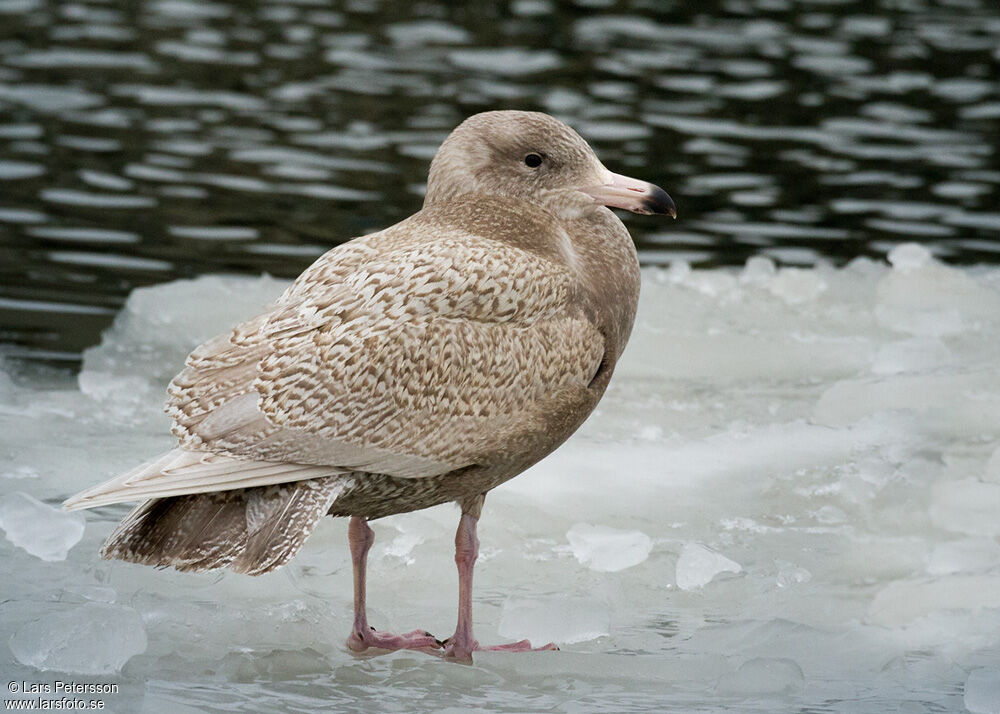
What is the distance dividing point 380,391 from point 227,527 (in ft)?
1.62

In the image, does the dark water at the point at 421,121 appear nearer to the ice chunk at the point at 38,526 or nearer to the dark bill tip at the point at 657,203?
the ice chunk at the point at 38,526

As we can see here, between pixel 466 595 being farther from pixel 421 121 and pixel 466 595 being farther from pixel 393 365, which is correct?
pixel 421 121

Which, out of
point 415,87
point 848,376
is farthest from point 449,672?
point 415,87

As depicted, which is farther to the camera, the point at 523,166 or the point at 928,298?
the point at 928,298

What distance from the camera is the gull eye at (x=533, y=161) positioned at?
15.3ft

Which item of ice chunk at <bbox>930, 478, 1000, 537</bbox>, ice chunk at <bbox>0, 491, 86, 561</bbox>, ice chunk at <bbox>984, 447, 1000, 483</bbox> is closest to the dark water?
ice chunk at <bbox>0, 491, 86, 561</bbox>

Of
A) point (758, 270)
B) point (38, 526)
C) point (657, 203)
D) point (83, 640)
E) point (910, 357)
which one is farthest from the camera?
point (758, 270)

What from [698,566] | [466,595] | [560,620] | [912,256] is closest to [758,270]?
[912,256]

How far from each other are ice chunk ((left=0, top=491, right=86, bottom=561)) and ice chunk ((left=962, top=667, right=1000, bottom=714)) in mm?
2515

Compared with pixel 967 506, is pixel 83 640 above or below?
above

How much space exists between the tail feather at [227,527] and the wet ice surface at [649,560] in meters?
0.31

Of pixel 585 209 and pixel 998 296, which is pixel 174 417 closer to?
pixel 585 209

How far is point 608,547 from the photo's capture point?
5117mm

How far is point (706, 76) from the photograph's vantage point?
42.8 feet
